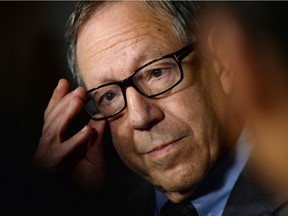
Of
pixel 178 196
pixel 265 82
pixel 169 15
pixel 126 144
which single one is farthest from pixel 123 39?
pixel 265 82

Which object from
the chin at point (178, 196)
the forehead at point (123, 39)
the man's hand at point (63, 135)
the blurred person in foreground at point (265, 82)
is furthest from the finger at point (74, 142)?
the blurred person in foreground at point (265, 82)

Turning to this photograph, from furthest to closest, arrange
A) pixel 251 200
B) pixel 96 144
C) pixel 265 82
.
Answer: pixel 265 82, pixel 96 144, pixel 251 200

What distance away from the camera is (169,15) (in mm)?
737

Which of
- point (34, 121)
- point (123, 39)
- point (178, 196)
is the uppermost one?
point (123, 39)

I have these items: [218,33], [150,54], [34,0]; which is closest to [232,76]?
[218,33]

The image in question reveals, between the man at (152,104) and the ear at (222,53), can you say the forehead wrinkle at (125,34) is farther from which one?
the ear at (222,53)

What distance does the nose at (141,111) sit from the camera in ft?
2.24

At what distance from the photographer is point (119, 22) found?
713mm

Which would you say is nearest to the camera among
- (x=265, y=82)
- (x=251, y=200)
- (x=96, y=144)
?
(x=251, y=200)

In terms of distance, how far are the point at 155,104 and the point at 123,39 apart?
14 cm

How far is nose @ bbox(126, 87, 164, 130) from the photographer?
68 cm

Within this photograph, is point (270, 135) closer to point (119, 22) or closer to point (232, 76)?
point (232, 76)

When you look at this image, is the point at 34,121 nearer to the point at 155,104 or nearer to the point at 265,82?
the point at 155,104

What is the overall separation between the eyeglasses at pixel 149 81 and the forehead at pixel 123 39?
0.01 metres
